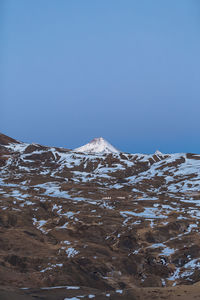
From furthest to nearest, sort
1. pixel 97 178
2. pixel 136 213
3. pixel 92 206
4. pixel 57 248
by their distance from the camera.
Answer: pixel 97 178, pixel 92 206, pixel 136 213, pixel 57 248

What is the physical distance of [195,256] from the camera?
5031 centimetres

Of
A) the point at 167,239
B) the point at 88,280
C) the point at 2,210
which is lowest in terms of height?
the point at 88,280

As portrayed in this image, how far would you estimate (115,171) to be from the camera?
188 meters

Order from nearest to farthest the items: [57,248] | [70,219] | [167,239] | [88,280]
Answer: [88,280]
[57,248]
[167,239]
[70,219]

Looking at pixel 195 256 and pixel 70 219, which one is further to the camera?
pixel 70 219

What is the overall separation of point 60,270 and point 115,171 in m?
147

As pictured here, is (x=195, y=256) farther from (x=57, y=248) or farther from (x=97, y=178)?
(x=97, y=178)

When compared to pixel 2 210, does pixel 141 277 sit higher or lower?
lower

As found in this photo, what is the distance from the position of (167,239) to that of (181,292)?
35301 mm

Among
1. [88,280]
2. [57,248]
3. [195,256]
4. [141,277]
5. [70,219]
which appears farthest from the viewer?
[70,219]

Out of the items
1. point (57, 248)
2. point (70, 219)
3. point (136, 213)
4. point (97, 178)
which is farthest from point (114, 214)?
point (97, 178)

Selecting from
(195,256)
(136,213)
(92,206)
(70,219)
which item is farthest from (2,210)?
(195,256)

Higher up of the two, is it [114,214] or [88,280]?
[114,214]

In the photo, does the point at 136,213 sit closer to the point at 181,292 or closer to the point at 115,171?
the point at 181,292
